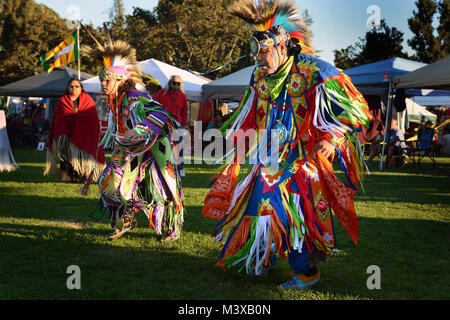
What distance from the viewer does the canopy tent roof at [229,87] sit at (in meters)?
13.5

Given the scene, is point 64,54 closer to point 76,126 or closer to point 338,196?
point 76,126

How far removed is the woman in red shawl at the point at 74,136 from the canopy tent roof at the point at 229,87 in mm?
6215

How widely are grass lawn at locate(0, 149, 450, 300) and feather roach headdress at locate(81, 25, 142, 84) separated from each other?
1565 millimetres

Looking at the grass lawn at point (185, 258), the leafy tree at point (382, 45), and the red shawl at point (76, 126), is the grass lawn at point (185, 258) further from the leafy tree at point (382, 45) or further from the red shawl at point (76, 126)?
the leafy tree at point (382, 45)

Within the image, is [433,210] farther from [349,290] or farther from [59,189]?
[59,189]

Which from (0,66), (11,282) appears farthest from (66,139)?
(0,66)

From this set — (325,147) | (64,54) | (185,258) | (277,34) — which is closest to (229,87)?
(64,54)

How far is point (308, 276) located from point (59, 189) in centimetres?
532

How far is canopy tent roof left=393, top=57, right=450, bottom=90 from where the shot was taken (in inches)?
354

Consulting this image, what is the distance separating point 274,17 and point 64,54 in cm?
1038

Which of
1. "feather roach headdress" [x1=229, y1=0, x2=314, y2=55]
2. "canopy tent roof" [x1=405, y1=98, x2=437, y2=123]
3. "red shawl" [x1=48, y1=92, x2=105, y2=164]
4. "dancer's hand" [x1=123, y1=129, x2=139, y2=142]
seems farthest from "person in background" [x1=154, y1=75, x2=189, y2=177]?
"canopy tent roof" [x1=405, y1=98, x2=437, y2=123]

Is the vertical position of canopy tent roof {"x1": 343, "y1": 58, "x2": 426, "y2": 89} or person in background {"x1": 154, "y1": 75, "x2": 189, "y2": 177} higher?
canopy tent roof {"x1": 343, "y1": 58, "x2": 426, "y2": 89}

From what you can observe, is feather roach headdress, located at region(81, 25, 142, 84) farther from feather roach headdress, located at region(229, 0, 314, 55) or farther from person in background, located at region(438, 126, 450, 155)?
person in background, located at region(438, 126, 450, 155)

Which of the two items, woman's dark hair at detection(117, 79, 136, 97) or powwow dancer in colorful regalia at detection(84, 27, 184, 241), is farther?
woman's dark hair at detection(117, 79, 136, 97)
